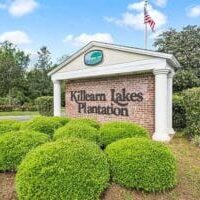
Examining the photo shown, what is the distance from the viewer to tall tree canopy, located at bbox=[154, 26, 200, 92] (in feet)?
70.8

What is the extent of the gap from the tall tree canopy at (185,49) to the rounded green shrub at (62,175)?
17.3m

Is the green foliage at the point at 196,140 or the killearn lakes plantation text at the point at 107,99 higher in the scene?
the killearn lakes plantation text at the point at 107,99

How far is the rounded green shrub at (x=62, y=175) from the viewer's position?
15.6ft

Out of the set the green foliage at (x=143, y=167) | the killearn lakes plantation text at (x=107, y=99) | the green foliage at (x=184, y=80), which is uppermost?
the green foliage at (x=184, y=80)

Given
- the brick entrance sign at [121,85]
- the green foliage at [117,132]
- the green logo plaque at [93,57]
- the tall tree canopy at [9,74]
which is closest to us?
the green foliage at [117,132]

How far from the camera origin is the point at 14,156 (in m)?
6.04

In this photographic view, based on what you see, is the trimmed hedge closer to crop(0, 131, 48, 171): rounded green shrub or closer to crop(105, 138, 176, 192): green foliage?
crop(0, 131, 48, 171): rounded green shrub

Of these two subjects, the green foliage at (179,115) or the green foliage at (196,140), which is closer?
the green foliage at (196,140)

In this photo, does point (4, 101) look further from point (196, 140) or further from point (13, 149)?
point (13, 149)

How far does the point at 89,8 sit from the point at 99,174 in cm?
1067

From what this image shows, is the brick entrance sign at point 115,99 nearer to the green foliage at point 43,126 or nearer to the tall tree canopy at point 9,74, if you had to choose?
the green foliage at point 43,126

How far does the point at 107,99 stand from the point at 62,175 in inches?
336

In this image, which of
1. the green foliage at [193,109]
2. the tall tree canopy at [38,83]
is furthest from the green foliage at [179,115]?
the tall tree canopy at [38,83]

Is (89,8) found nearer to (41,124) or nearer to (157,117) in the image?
(157,117)
